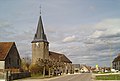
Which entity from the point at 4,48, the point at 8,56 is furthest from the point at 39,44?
the point at 8,56

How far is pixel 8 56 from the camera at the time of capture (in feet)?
211

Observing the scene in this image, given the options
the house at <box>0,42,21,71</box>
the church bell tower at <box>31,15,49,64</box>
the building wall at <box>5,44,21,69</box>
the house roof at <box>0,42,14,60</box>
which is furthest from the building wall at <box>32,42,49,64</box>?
the house roof at <box>0,42,14,60</box>

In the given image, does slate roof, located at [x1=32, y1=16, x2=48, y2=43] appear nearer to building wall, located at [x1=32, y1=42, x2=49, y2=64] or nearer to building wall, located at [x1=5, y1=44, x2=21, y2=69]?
building wall, located at [x1=32, y1=42, x2=49, y2=64]

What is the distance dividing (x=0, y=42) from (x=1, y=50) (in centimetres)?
479

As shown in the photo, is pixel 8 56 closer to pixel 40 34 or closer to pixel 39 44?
pixel 39 44

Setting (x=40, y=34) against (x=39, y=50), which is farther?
(x=40, y=34)

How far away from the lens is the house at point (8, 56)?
202 ft

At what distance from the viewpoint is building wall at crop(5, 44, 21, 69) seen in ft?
211

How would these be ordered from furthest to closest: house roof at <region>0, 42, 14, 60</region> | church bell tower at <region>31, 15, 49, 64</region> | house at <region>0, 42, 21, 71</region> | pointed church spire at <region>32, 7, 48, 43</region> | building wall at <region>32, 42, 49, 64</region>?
1. pointed church spire at <region>32, 7, 48, 43</region>
2. church bell tower at <region>31, 15, 49, 64</region>
3. building wall at <region>32, 42, 49, 64</region>
4. house roof at <region>0, 42, 14, 60</region>
5. house at <region>0, 42, 21, 71</region>

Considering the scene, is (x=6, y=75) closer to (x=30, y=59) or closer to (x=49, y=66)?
(x=49, y=66)

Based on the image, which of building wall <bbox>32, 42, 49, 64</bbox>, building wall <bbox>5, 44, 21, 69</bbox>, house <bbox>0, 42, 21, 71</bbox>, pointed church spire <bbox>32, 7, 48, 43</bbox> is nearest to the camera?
house <bbox>0, 42, 21, 71</bbox>

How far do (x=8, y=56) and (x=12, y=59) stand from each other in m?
3.54

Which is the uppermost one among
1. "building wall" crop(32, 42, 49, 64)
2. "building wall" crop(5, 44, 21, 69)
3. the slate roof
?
the slate roof

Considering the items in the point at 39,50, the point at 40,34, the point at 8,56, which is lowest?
the point at 8,56
